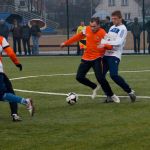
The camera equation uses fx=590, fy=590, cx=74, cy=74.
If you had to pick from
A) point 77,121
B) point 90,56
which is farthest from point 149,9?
point 77,121

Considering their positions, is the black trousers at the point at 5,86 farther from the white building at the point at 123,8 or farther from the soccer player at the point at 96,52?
the white building at the point at 123,8

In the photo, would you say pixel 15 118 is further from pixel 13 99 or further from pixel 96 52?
pixel 96 52

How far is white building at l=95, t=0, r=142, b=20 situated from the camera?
121 ft

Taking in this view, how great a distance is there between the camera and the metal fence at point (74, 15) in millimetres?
34875

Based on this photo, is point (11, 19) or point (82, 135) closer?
point (82, 135)

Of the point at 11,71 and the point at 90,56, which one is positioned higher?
the point at 90,56

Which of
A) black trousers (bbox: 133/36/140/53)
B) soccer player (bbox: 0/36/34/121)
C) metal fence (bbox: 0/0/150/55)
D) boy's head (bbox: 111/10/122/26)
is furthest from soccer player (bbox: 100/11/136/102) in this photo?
metal fence (bbox: 0/0/150/55)

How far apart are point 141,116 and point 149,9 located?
30.5 metres

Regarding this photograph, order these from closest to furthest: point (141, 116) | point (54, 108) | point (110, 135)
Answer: point (110, 135)
point (141, 116)
point (54, 108)

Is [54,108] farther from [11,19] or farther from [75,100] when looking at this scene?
[11,19]

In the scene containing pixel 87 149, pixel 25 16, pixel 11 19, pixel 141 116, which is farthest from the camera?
pixel 25 16

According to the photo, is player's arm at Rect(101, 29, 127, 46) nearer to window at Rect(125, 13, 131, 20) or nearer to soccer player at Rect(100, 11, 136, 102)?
soccer player at Rect(100, 11, 136, 102)

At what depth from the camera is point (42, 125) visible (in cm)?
969

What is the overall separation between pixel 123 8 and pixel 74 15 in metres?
3.24
